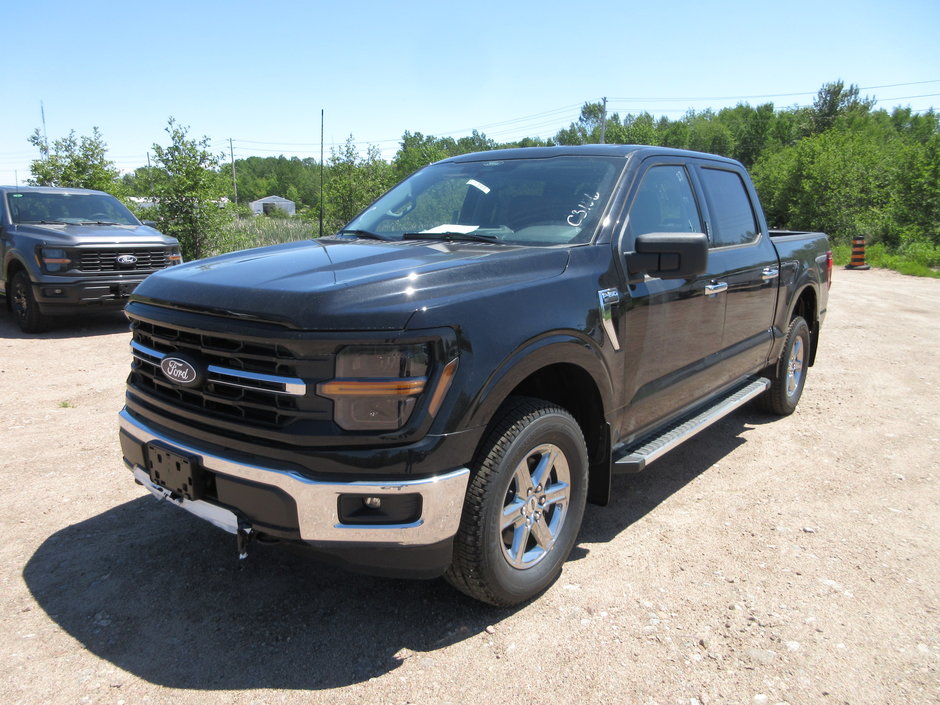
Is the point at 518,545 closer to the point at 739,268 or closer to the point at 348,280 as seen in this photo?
the point at 348,280

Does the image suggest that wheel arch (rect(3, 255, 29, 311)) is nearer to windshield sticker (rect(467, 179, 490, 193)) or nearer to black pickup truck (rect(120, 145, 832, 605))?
black pickup truck (rect(120, 145, 832, 605))

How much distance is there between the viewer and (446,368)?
89.4 inches

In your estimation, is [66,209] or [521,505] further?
[66,209]

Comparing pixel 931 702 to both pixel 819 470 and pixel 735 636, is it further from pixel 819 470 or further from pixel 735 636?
pixel 819 470

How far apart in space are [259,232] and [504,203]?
51.2 ft

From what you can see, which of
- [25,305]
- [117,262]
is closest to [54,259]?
[117,262]

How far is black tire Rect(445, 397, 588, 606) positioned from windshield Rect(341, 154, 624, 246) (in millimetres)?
957

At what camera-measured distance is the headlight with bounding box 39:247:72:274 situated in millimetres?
8211

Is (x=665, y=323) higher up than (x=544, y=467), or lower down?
higher up

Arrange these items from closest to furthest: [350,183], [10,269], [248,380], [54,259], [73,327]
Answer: [248,380] < [54,259] < [10,269] < [73,327] < [350,183]

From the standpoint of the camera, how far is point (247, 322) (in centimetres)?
235

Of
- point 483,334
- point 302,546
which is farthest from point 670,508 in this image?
point 302,546

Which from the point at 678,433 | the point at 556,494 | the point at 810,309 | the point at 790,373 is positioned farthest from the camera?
the point at 810,309

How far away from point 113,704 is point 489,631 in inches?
52.7
